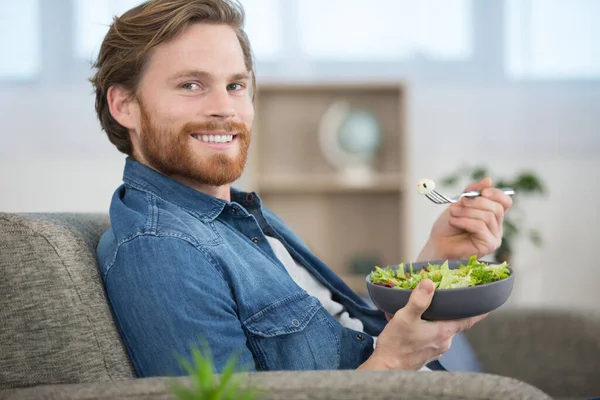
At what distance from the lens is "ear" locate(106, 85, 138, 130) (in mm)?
1536

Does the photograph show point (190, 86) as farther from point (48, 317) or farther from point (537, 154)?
point (537, 154)

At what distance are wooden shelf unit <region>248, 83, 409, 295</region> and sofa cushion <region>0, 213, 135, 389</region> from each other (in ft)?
8.07

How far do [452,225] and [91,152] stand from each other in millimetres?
2800

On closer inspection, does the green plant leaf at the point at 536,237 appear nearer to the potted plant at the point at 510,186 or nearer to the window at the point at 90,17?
the potted plant at the point at 510,186

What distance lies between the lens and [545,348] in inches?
84.0

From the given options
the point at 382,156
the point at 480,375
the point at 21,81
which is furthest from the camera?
the point at 21,81

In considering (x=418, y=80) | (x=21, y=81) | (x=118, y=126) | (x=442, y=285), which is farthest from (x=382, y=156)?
(x=442, y=285)

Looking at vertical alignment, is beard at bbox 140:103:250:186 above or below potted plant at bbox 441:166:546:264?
above

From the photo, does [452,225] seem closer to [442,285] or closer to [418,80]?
[442,285]

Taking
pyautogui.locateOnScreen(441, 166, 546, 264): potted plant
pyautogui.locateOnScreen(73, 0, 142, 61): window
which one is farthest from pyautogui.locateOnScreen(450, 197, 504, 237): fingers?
pyautogui.locateOnScreen(73, 0, 142, 61): window

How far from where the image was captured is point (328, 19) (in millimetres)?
3879

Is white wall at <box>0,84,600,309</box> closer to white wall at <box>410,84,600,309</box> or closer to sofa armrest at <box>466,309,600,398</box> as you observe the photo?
white wall at <box>410,84,600,309</box>

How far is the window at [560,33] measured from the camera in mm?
3803

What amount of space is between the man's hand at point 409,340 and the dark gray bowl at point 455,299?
0.02 metres
